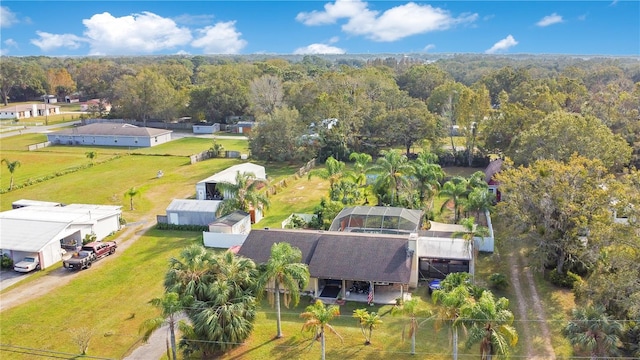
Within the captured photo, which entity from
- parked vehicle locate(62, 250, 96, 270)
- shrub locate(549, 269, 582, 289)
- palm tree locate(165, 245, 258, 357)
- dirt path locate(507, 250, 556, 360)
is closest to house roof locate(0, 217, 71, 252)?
parked vehicle locate(62, 250, 96, 270)

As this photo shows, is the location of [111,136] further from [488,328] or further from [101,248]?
[488,328]

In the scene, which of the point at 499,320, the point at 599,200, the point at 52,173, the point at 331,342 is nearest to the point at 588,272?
the point at 599,200

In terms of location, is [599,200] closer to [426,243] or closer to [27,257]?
[426,243]

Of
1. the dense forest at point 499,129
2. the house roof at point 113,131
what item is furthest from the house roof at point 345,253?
the house roof at point 113,131

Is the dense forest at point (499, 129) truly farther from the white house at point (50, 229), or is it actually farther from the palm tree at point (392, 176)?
the white house at point (50, 229)

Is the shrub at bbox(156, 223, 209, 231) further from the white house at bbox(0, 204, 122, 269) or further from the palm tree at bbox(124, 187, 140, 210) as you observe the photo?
the palm tree at bbox(124, 187, 140, 210)

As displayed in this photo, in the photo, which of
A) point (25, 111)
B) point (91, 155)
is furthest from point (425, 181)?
point (25, 111)
